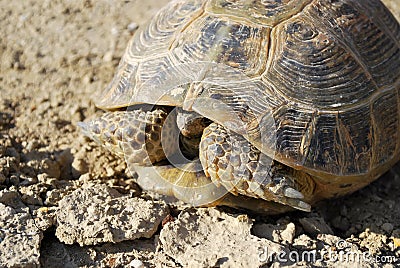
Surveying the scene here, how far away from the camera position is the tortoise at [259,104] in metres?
3.26

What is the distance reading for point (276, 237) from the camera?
3402 mm

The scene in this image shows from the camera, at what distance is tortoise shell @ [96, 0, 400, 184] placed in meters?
3.26

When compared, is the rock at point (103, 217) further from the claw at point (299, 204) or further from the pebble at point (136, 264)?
the claw at point (299, 204)

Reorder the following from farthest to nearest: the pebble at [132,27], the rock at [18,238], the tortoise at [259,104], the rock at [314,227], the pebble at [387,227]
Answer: the pebble at [132,27], the pebble at [387,227], the rock at [314,227], the tortoise at [259,104], the rock at [18,238]

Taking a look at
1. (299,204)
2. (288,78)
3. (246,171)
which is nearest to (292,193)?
(299,204)

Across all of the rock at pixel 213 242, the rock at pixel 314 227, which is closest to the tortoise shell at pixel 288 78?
the rock at pixel 314 227

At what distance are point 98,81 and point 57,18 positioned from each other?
1262mm

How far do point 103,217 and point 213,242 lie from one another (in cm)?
69

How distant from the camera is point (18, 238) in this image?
10.3ft

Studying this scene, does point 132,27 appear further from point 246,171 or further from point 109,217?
point 246,171

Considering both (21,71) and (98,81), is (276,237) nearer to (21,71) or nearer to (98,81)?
(98,81)

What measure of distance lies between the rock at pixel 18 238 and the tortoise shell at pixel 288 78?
0.97 metres

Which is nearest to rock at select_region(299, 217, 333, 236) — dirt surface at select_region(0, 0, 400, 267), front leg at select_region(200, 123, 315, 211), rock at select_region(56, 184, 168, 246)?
dirt surface at select_region(0, 0, 400, 267)

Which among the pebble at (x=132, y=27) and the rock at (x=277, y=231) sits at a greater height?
the pebble at (x=132, y=27)
